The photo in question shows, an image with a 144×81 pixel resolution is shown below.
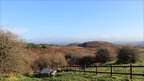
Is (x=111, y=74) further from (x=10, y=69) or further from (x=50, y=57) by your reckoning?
(x=50, y=57)

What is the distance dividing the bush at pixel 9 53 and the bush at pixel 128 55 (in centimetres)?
1742

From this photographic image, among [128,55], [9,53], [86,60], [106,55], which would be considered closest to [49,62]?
[106,55]

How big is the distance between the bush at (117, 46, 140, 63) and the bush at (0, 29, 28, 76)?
1742cm

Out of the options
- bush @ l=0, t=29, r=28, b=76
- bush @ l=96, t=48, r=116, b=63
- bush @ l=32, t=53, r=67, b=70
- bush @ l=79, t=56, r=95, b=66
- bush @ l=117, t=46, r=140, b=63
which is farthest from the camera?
bush @ l=79, t=56, r=95, b=66

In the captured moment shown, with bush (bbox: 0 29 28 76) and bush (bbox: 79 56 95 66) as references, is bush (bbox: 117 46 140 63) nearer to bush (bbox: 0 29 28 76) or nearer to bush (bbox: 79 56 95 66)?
bush (bbox: 79 56 95 66)

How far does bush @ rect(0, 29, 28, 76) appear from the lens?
23609 millimetres

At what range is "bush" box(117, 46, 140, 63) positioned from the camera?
3775 cm

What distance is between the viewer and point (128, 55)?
38.2 metres

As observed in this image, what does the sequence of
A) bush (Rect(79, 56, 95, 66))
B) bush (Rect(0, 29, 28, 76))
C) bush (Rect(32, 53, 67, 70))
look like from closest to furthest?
1. bush (Rect(0, 29, 28, 76))
2. bush (Rect(32, 53, 67, 70))
3. bush (Rect(79, 56, 95, 66))

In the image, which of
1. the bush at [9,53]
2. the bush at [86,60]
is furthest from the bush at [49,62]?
the bush at [9,53]

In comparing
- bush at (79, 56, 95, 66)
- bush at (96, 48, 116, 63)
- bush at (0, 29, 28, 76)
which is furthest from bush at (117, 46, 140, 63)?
bush at (0, 29, 28, 76)

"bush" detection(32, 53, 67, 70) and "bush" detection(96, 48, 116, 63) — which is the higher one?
"bush" detection(96, 48, 116, 63)

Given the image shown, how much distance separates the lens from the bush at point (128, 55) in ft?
124

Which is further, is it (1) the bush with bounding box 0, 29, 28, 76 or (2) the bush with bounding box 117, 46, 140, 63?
(2) the bush with bounding box 117, 46, 140, 63
